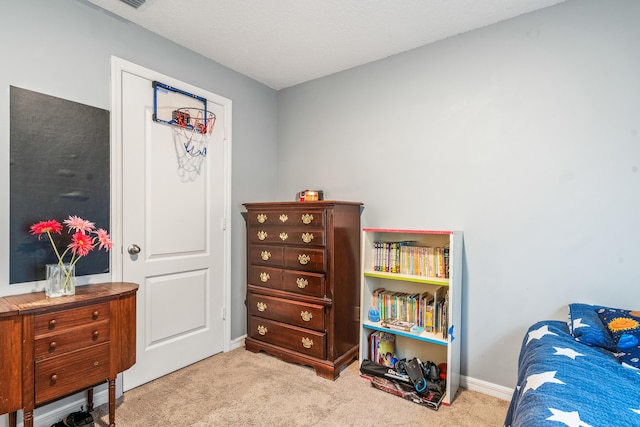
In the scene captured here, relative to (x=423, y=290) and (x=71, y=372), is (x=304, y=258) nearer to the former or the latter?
(x=423, y=290)

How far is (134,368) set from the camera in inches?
88.3

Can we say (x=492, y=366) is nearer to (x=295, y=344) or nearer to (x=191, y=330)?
(x=295, y=344)

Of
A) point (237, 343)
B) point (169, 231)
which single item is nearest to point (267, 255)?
point (169, 231)

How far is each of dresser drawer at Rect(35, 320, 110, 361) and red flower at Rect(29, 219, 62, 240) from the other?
53cm

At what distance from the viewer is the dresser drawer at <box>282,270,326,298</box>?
2.47 meters

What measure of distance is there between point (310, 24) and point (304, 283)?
1.85 m

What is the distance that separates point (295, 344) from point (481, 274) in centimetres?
148

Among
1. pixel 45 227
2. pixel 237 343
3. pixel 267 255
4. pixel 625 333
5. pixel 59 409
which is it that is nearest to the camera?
pixel 625 333

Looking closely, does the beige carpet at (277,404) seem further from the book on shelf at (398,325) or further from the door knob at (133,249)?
the door knob at (133,249)

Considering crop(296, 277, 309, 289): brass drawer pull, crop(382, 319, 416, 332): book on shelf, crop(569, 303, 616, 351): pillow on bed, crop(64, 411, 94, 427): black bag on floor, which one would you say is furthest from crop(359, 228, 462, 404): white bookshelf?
crop(64, 411, 94, 427): black bag on floor

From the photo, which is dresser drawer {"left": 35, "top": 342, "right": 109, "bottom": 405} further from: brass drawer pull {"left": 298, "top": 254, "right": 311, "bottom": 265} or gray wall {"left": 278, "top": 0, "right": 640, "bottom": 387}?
gray wall {"left": 278, "top": 0, "right": 640, "bottom": 387}

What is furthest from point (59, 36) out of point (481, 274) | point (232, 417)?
point (481, 274)

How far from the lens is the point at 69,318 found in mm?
1634

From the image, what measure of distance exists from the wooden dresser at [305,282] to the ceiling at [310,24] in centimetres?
121
